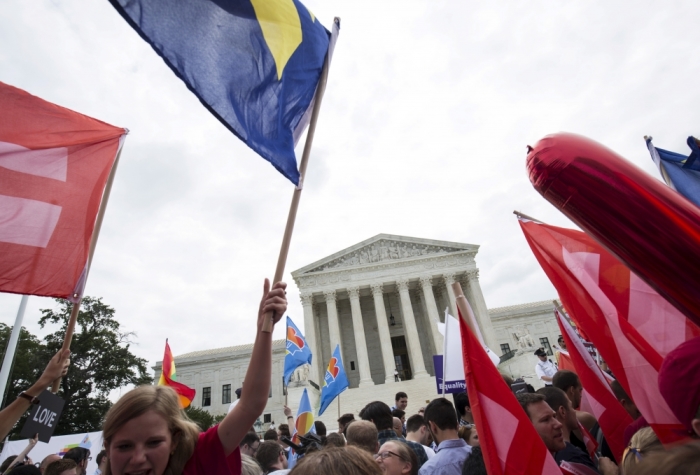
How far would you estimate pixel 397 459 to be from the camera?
3.10m

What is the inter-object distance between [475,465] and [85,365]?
3988 cm

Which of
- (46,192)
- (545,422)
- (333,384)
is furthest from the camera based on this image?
(333,384)

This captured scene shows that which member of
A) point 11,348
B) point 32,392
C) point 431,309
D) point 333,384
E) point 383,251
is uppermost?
point 383,251

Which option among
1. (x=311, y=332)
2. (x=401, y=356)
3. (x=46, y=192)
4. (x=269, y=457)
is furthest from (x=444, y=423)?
(x=401, y=356)

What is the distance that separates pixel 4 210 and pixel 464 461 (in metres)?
4.84

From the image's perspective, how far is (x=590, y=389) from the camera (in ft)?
12.2

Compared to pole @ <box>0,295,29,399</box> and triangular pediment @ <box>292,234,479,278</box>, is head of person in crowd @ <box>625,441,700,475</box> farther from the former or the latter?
triangular pediment @ <box>292,234,479,278</box>

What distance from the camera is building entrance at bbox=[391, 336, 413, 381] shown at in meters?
→ 39.0

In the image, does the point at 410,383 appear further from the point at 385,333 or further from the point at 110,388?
the point at 110,388

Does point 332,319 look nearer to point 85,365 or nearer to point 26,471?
point 85,365

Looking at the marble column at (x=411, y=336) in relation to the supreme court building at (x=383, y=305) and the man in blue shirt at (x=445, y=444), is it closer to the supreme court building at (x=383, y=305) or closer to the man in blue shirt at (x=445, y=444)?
the supreme court building at (x=383, y=305)

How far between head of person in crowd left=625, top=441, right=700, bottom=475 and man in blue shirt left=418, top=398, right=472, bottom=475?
9.03 ft

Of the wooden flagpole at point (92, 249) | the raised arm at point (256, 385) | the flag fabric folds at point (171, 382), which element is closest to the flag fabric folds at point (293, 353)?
the flag fabric folds at point (171, 382)

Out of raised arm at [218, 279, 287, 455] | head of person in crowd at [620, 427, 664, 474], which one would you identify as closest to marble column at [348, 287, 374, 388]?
head of person in crowd at [620, 427, 664, 474]
